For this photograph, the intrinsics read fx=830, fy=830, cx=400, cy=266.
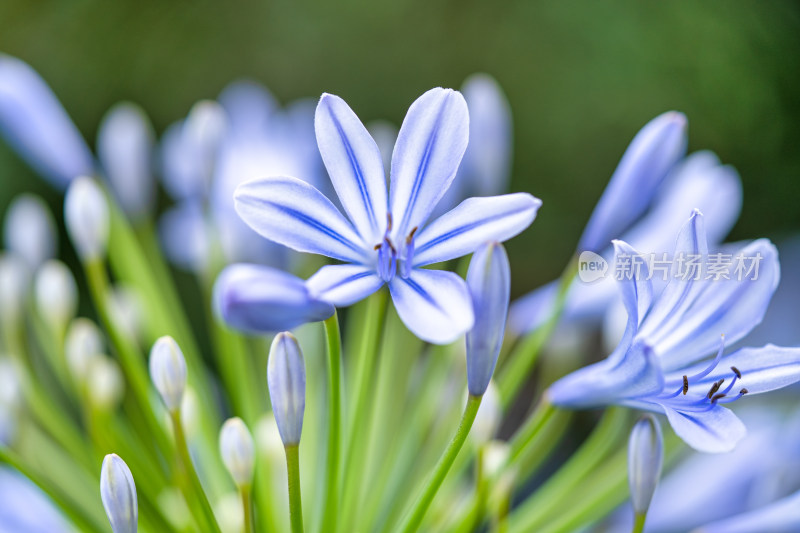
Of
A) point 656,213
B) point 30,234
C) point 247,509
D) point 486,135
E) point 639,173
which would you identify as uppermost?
point 30,234

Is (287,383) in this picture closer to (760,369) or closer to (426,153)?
(426,153)

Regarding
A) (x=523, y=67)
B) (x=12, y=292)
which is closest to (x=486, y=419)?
(x=12, y=292)

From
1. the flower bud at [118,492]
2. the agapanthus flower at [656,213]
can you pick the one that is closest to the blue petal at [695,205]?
the agapanthus flower at [656,213]

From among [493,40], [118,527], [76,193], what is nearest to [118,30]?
[493,40]

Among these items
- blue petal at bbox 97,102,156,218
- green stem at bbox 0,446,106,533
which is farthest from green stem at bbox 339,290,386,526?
blue petal at bbox 97,102,156,218

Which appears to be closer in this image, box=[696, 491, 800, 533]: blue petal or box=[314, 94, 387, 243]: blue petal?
box=[314, 94, 387, 243]: blue petal

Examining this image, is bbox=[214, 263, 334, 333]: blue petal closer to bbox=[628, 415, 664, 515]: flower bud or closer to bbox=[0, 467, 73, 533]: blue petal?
bbox=[628, 415, 664, 515]: flower bud
